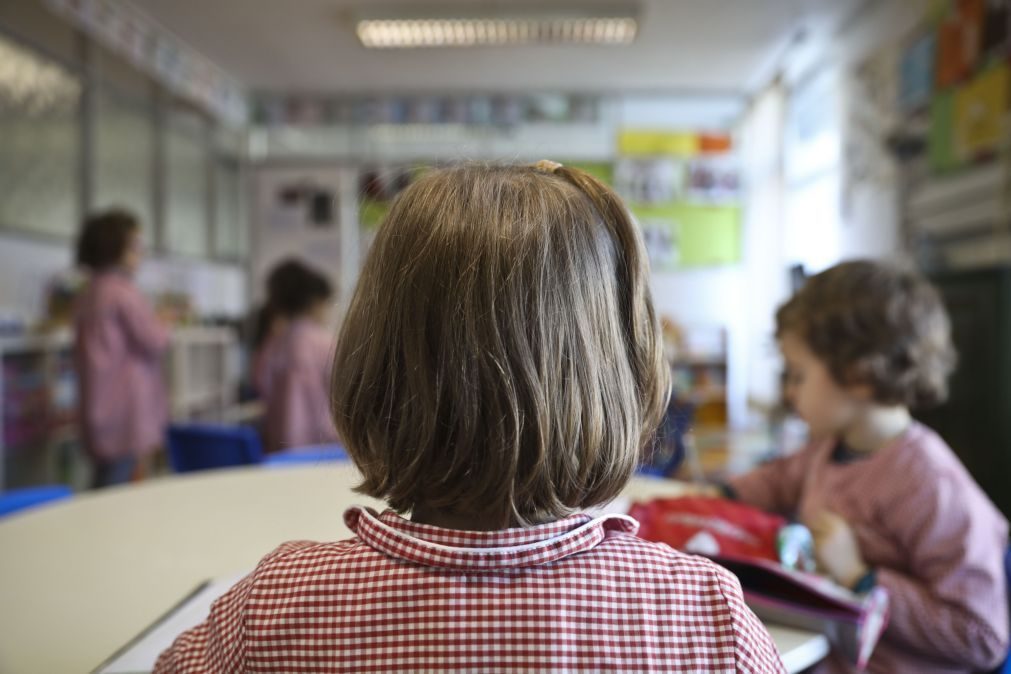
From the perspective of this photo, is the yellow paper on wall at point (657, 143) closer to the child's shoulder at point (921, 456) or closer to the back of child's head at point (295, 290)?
the back of child's head at point (295, 290)

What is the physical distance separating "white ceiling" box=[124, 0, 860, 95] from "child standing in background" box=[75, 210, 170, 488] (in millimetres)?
2595

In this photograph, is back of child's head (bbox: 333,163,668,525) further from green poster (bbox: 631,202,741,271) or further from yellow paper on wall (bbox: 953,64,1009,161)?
green poster (bbox: 631,202,741,271)

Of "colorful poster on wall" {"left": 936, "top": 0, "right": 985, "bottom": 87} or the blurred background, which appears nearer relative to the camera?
"colorful poster on wall" {"left": 936, "top": 0, "right": 985, "bottom": 87}

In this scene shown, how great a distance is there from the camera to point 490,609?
527 mm

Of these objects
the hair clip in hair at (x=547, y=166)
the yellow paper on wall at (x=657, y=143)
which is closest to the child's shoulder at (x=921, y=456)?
the hair clip in hair at (x=547, y=166)

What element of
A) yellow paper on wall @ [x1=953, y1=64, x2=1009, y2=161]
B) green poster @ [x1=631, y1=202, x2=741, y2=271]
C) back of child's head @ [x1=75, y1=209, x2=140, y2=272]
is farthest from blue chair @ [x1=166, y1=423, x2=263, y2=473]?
green poster @ [x1=631, y1=202, x2=741, y2=271]

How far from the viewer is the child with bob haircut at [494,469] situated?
1.74 feet

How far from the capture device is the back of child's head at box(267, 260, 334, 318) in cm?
328

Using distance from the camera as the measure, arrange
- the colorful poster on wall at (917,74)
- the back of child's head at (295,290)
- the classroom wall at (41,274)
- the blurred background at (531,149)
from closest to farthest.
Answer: the back of child's head at (295,290) → the blurred background at (531,149) → the classroom wall at (41,274) → the colorful poster on wall at (917,74)

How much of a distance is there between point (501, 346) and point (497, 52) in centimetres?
583

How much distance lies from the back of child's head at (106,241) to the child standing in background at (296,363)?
63 centimetres

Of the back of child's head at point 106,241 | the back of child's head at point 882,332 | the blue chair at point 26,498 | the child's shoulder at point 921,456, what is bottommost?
the blue chair at point 26,498

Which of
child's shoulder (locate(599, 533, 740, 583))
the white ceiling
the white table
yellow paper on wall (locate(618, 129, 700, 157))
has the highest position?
the white ceiling

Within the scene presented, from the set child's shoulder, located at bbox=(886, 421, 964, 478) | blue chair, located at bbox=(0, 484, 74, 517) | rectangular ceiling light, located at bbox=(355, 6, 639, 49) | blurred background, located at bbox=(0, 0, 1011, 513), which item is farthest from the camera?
rectangular ceiling light, located at bbox=(355, 6, 639, 49)
